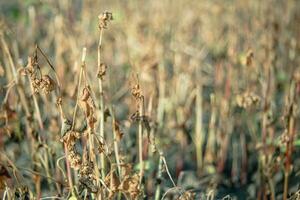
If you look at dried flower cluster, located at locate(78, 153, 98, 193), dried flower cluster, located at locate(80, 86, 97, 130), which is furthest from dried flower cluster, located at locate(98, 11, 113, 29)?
dried flower cluster, located at locate(78, 153, 98, 193)

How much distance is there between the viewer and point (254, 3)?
2.54 m

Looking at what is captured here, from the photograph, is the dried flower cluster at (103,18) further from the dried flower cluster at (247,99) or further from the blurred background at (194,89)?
the dried flower cluster at (247,99)

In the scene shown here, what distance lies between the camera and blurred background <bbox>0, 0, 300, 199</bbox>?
144cm

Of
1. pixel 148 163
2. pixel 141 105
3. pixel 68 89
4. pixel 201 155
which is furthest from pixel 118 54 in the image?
pixel 141 105

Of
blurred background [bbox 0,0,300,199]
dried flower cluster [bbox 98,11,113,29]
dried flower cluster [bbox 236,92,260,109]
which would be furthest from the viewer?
blurred background [bbox 0,0,300,199]

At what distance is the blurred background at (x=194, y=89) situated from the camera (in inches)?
56.8

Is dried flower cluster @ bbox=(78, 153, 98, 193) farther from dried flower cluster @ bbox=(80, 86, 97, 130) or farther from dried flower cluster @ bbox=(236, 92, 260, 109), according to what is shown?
dried flower cluster @ bbox=(236, 92, 260, 109)

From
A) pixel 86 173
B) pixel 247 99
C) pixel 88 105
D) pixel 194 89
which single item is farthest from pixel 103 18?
pixel 194 89

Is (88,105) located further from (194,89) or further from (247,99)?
(194,89)

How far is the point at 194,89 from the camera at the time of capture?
1.67m

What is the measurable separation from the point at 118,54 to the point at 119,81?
7.2 inches

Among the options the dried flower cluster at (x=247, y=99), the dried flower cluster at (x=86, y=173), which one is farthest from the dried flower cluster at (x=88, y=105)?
the dried flower cluster at (x=247, y=99)

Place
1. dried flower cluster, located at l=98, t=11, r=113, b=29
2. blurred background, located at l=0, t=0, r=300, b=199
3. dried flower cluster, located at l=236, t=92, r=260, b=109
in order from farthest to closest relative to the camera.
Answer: blurred background, located at l=0, t=0, r=300, b=199 → dried flower cluster, located at l=236, t=92, r=260, b=109 → dried flower cluster, located at l=98, t=11, r=113, b=29

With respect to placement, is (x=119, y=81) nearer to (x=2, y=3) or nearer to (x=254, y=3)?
(x=254, y=3)
